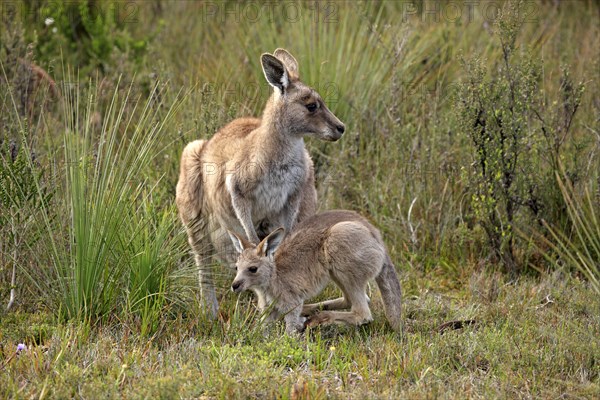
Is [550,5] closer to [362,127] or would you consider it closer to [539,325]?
[362,127]

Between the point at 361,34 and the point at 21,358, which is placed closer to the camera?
the point at 21,358

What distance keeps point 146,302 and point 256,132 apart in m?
1.55

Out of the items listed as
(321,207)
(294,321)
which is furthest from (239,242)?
(321,207)

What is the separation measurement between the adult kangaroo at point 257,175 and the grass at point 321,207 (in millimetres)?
210

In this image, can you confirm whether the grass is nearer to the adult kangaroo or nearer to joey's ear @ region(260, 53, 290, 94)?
the adult kangaroo

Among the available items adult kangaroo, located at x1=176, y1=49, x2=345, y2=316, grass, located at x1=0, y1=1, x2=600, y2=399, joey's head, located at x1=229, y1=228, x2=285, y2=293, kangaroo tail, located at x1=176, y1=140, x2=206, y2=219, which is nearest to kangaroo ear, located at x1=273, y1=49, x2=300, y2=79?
adult kangaroo, located at x1=176, y1=49, x2=345, y2=316

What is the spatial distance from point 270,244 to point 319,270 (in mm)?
351

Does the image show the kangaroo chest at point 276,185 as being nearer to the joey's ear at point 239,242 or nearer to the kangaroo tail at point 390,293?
the joey's ear at point 239,242

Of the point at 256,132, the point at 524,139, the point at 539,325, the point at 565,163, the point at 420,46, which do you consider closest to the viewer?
the point at 539,325

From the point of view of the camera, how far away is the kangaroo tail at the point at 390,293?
5.48 meters

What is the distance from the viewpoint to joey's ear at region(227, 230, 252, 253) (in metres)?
5.55

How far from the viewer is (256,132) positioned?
19.7 feet

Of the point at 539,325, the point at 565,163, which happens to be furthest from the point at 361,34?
the point at 539,325

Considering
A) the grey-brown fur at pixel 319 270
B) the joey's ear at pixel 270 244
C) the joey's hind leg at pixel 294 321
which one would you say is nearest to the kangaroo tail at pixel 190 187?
the grey-brown fur at pixel 319 270
